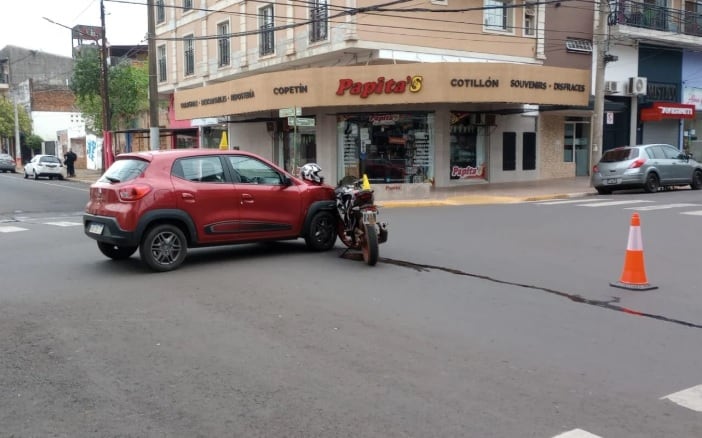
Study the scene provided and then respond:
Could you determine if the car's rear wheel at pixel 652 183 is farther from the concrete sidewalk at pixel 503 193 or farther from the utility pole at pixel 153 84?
the utility pole at pixel 153 84

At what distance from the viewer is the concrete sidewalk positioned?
20062mm

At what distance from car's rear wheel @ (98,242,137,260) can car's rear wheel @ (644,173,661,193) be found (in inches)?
680

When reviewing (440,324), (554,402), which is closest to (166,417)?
(554,402)

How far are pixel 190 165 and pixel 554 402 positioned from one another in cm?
643

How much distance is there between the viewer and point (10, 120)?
61.2 m

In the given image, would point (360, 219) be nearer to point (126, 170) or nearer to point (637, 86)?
point (126, 170)

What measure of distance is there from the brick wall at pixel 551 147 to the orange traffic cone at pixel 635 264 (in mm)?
21428

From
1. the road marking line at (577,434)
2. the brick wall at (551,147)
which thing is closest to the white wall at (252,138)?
the brick wall at (551,147)

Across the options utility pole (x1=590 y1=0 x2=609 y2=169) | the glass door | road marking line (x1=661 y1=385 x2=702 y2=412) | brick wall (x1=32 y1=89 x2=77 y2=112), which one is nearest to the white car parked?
the glass door

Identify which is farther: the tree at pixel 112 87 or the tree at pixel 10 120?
the tree at pixel 10 120

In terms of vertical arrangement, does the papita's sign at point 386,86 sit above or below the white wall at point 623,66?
below

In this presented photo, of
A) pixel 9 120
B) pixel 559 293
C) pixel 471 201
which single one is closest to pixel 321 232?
pixel 559 293

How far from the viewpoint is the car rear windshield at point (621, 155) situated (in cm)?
2134

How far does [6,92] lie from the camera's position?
72500mm
